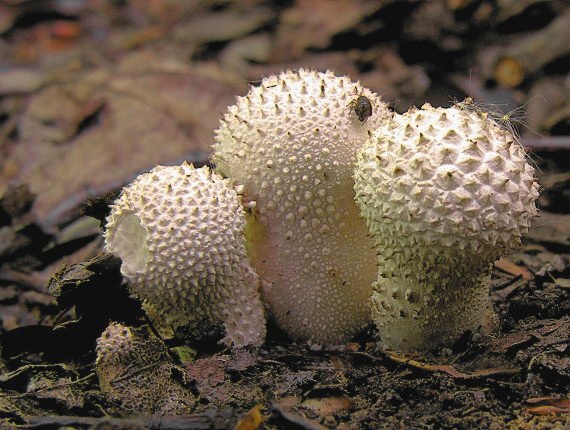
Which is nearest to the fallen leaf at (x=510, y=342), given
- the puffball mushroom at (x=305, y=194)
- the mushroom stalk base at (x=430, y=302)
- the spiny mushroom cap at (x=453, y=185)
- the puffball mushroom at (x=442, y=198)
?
the mushroom stalk base at (x=430, y=302)

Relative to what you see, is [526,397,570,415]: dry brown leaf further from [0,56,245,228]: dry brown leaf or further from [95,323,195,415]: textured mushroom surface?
[0,56,245,228]: dry brown leaf

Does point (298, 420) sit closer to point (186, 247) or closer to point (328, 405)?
point (328, 405)

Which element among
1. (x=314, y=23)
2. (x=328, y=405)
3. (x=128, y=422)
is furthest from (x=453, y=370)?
(x=314, y=23)

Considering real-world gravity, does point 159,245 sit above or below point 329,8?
below

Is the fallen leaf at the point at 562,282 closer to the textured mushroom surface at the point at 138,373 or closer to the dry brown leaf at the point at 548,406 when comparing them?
the dry brown leaf at the point at 548,406

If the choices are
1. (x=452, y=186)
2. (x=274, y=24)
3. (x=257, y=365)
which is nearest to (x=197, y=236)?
(x=257, y=365)

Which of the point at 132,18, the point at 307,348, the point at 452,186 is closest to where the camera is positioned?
the point at 452,186

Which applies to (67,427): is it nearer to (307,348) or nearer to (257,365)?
(257,365)
